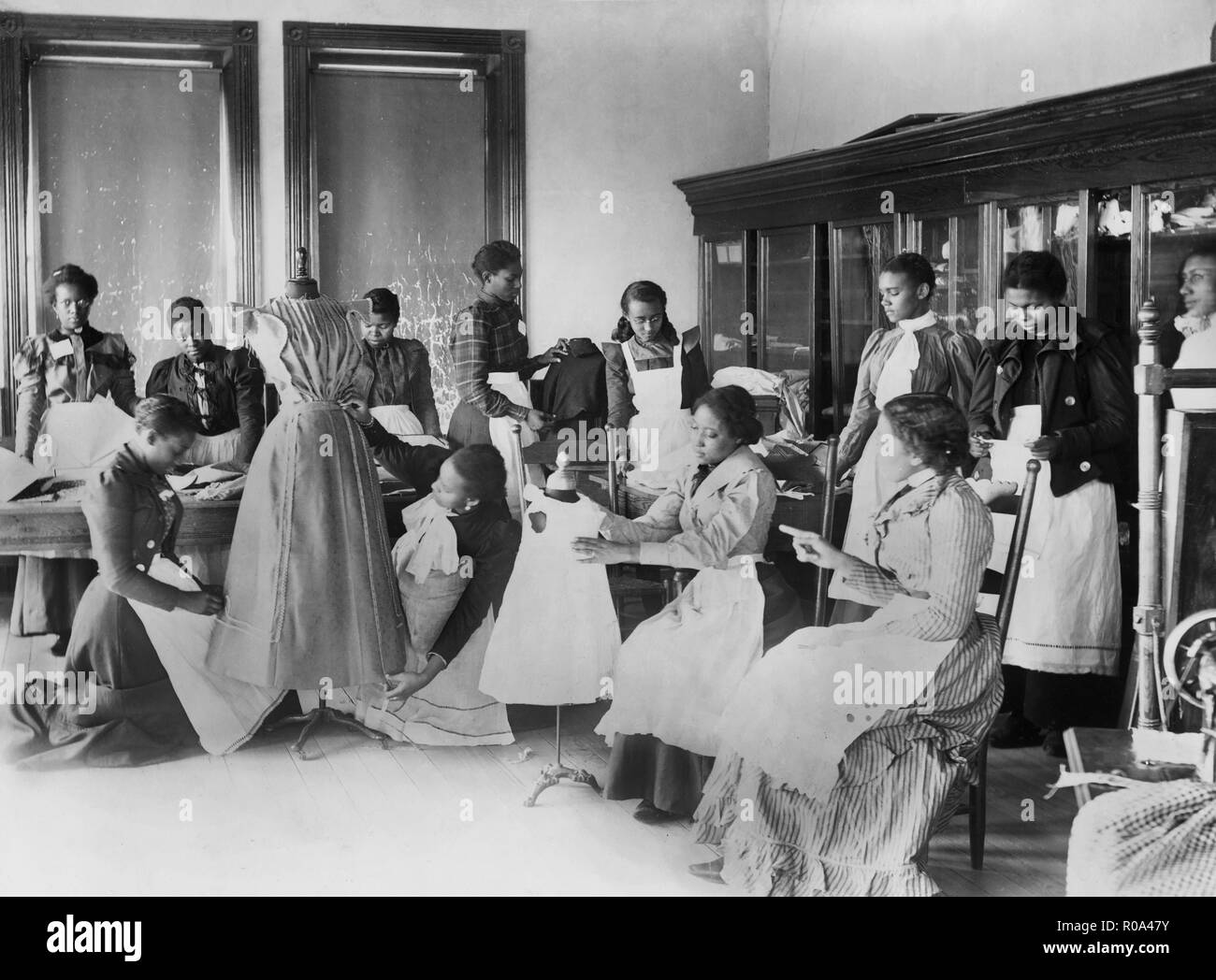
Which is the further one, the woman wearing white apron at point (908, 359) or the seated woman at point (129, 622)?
the woman wearing white apron at point (908, 359)

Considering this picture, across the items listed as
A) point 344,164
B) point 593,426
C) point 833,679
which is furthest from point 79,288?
point 833,679

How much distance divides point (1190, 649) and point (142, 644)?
2.37 metres

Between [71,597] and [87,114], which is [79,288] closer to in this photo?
[87,114]

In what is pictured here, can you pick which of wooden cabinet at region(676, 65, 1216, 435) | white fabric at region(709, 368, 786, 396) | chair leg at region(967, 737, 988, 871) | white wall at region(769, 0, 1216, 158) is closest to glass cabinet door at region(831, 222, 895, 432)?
wooden cabinet at region(676, 65, 1216, 435)

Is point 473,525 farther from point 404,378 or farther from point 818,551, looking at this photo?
point 818,551

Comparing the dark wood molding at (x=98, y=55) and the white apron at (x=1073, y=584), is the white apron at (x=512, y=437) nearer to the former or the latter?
the dark wood molding at (x=98, y=55)

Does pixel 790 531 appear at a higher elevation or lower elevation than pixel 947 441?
lower

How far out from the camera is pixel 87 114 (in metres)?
3.38

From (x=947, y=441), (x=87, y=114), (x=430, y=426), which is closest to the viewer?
(x=947, y=441)

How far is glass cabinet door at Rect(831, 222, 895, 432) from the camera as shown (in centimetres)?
471

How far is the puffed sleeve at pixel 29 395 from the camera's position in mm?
3402

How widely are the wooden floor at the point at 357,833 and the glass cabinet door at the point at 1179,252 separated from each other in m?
1.27

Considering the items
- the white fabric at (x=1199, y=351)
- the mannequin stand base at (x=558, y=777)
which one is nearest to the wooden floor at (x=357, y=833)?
the mannequin stand base at (x=558, y=777)
